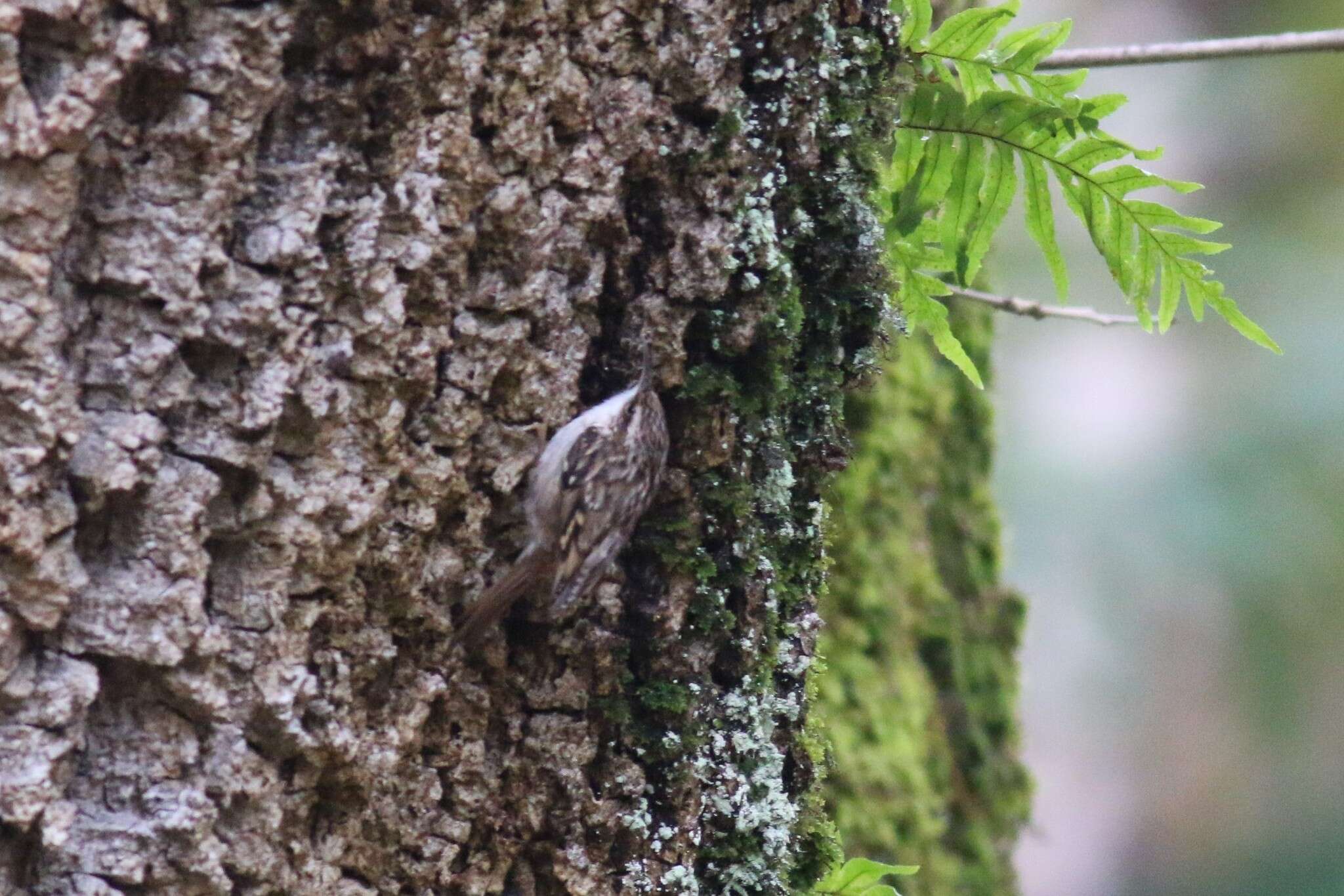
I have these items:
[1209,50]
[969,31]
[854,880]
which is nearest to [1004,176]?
[969,31]

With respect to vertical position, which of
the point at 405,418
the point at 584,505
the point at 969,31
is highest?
the point at 969,31

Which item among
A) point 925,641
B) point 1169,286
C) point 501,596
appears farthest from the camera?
Result: point 925,641

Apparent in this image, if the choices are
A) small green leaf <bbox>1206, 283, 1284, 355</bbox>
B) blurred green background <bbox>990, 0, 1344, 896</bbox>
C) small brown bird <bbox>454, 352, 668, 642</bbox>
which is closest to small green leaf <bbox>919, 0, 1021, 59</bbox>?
small green leaf <bbox>1206, 283, 1284, 355</bbox>

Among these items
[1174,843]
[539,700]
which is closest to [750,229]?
[539,700]

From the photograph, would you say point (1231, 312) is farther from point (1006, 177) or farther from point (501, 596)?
point (501, 596)

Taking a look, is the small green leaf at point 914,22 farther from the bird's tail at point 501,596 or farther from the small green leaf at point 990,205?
the bird's tail at point 501,596

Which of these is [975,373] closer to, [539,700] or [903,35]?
[903,35]

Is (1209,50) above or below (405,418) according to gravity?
above

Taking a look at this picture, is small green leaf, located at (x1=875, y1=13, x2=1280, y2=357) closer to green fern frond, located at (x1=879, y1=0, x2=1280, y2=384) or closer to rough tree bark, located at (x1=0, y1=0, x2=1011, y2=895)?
green fern frond, located at (x1=879, y1=0, x2=1280, y2=384)

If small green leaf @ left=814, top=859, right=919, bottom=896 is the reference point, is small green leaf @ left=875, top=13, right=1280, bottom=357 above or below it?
above
